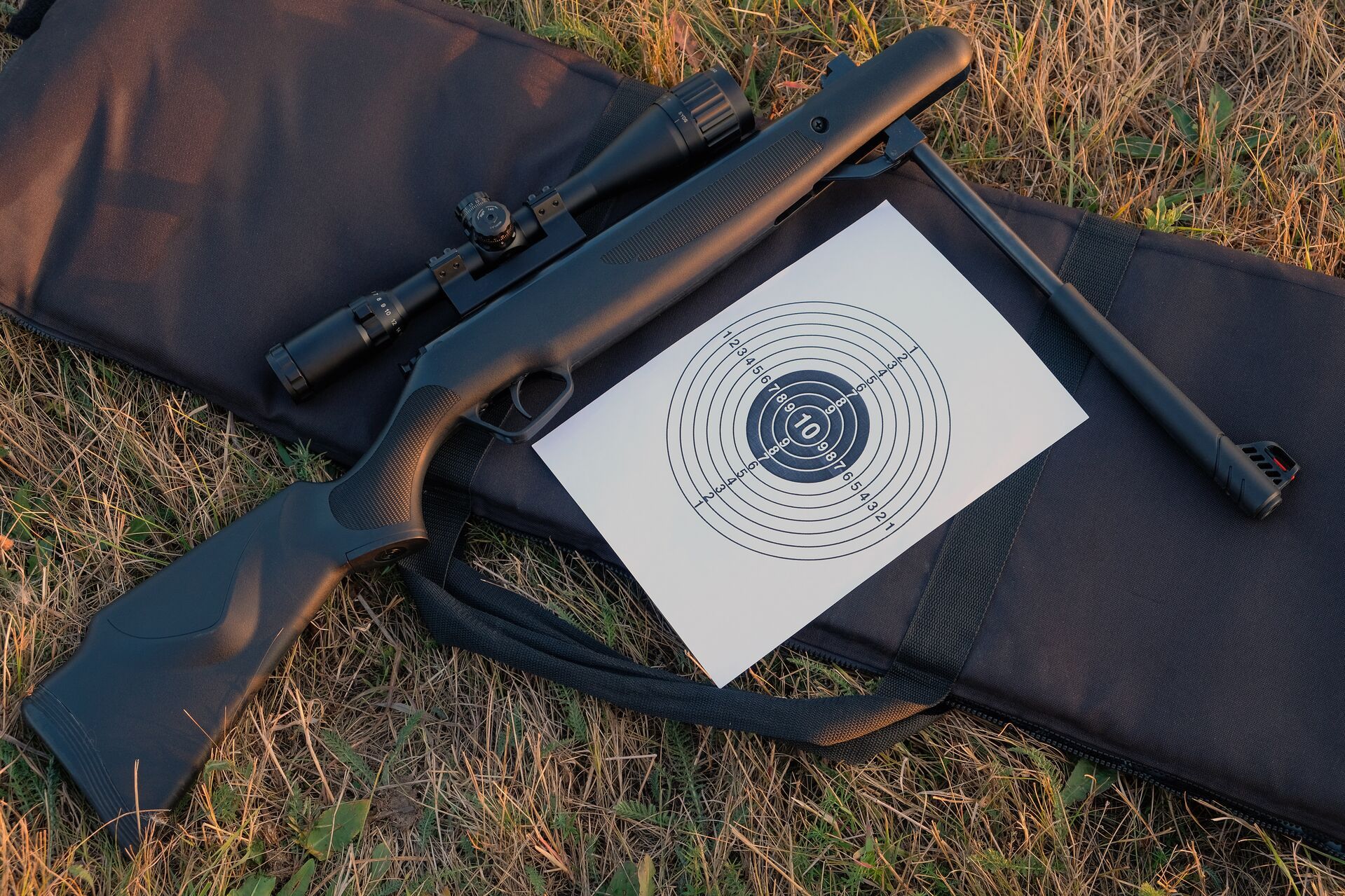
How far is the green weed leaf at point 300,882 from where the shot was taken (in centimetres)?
207

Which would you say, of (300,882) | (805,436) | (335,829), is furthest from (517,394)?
(300,882)

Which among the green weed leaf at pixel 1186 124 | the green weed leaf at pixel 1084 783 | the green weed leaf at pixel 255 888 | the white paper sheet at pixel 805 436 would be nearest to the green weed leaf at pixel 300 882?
the green weed leaf at pixel 255 888

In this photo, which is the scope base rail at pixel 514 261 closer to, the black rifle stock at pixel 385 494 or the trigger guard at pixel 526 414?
the black rifle stock at pixel 385 494

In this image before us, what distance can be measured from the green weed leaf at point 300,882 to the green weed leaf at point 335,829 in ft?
0.11

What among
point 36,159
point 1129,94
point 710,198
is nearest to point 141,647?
point 36,159

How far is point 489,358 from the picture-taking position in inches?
84.5

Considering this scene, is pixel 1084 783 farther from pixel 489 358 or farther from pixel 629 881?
pixel 489 358

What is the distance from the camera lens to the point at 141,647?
1984 mm

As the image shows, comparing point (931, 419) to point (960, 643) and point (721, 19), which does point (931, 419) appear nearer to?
point (960, 643)

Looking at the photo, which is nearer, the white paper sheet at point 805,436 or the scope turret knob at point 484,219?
the scope turret knob at point 484,219

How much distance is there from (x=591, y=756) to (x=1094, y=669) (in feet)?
3.71

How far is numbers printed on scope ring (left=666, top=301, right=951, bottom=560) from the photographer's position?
2.27 m

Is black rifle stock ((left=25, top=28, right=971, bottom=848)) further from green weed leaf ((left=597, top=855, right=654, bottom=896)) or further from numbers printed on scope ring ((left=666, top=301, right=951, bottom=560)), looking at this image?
green weed leaf ((left=597, top=855, right=654, bottom=896))

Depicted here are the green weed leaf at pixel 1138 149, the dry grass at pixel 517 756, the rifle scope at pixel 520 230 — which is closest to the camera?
the dry grass at pixel 517 756
